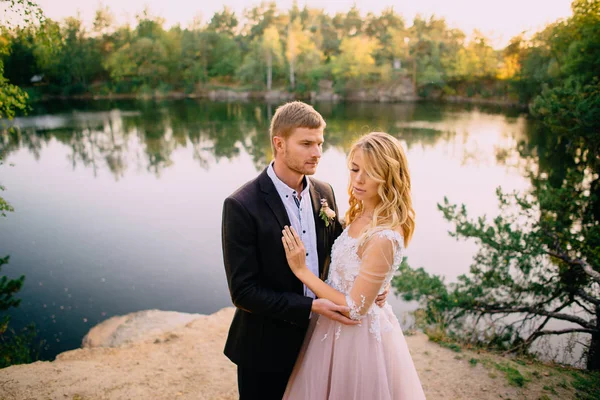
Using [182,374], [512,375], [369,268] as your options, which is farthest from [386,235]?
[182,374]

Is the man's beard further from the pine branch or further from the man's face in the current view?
the pine branch

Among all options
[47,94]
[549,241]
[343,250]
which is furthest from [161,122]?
[343,250]

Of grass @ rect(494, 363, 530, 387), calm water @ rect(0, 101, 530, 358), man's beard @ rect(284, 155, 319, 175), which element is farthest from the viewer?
calm water @ rect(0, 101, 530, 358)

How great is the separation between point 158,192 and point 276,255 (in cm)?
1522

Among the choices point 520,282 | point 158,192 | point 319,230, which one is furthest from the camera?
point 158,192

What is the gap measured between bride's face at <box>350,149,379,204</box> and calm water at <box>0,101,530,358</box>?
3.83ft

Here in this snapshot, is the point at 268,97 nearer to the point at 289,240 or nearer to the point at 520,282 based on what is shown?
the point at 520,282

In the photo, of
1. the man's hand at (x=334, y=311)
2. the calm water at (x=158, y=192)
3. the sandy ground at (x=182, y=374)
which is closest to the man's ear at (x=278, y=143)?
the man's hand at (x=334, y=311)

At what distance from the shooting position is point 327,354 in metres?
2.47

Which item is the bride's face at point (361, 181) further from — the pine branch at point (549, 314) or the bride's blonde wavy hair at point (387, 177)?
the pine branch at point (549, 314)

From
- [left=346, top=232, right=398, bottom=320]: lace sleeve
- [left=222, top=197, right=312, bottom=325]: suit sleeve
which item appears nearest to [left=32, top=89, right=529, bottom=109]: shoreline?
[left=222, top=197, right=312, bottom=325]: suit sleeve

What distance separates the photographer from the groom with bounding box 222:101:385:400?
2371 mm

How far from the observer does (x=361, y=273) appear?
233 cm

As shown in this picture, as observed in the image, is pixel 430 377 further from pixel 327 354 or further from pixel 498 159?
pixel 498 159
